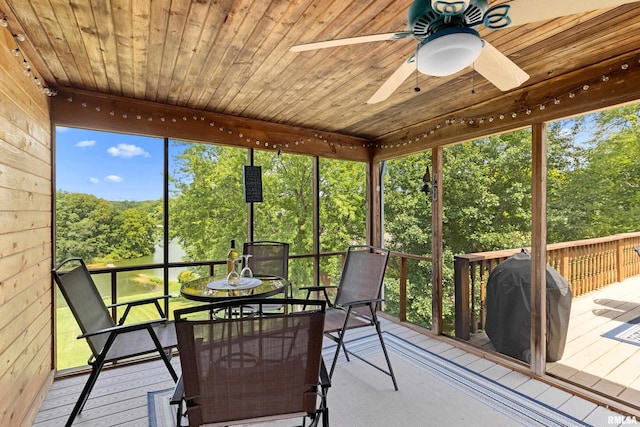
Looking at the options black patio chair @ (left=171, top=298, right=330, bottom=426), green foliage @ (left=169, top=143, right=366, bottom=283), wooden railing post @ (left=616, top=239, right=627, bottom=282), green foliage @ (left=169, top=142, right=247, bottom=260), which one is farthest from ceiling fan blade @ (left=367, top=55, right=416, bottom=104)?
green foliage @ (left=169, top=142, right=247, bottom=260)

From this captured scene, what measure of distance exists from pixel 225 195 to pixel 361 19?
4.98 metres

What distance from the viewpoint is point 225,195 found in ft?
20.6

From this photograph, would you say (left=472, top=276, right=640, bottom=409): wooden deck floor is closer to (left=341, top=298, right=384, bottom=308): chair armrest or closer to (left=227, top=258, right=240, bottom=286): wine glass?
(left=341, top=298, right=384, bottom=308): chair armrest

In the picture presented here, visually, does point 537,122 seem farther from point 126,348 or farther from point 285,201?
point 285,201

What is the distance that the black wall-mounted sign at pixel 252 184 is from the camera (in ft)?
12.5

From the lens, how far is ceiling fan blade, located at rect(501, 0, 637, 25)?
1.22 metres

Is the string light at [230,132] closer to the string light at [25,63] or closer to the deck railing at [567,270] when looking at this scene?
the string light at [25,63]

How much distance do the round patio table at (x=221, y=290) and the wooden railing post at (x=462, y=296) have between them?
209 centimetres

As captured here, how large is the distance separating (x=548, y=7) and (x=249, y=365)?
1.93 metres

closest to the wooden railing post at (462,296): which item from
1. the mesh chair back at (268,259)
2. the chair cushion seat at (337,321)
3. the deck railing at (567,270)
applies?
the deck railing at (567,270)

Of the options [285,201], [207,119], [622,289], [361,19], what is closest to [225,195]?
[285,201]

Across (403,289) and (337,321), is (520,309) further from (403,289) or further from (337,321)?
(337,321)

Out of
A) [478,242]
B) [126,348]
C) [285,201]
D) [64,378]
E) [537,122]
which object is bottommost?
[64,378]

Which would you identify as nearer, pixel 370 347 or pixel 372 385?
pixel 372 385
